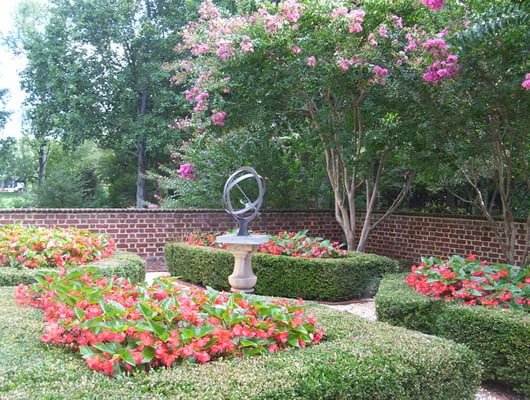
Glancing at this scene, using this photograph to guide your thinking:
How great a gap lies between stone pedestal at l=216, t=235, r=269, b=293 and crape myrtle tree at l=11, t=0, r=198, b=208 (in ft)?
37.9

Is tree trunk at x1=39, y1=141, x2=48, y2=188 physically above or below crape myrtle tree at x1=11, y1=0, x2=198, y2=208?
below

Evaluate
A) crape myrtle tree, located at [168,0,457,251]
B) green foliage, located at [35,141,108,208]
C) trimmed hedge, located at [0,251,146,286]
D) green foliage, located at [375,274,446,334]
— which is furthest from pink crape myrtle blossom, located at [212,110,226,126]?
green foliage, located at [35,141,108,208]

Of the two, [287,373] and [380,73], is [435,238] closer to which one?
[380,73]

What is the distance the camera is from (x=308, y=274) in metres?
6.99

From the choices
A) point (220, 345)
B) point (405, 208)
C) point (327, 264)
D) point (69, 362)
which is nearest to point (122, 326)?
point (69, 362)

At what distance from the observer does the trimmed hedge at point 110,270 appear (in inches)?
192

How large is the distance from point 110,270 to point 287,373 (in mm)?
3330

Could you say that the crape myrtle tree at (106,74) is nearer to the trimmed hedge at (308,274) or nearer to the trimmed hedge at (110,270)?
the trimmed hedge at (308,274)

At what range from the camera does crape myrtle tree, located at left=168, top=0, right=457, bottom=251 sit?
7.26m

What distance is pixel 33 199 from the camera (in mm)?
16984

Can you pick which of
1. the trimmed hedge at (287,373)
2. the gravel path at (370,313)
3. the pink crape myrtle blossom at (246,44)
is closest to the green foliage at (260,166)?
the pink crape myrtle blossom at (246,44)

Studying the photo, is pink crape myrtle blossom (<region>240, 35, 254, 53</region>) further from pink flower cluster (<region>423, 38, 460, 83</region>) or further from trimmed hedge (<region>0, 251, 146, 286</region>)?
trimmed hedge (<region>0, 251, 146, 286</region>)

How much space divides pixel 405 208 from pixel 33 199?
11.5 m

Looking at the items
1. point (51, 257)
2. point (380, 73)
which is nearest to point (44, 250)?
point (51, 257)
